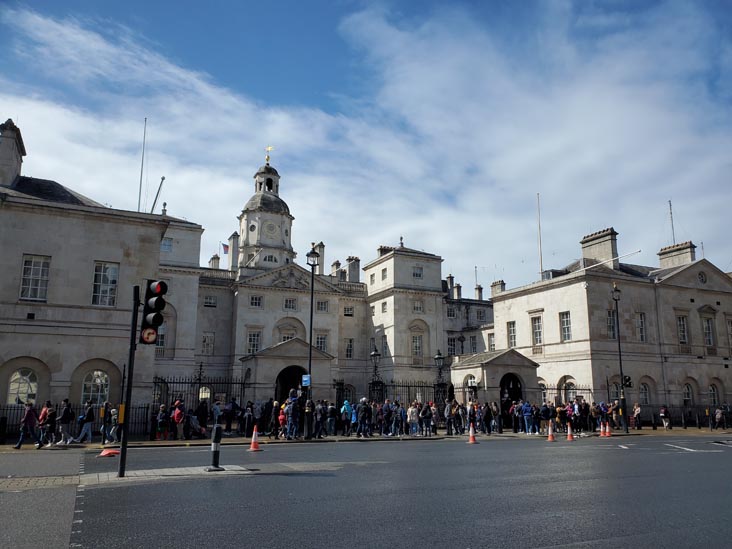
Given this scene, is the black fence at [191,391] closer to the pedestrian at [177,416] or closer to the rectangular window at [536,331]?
the pedestrian at [177,416]

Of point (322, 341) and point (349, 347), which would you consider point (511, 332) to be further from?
point (349, 347)

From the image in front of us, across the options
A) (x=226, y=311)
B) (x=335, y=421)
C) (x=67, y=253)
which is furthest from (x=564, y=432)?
(x=226, y=311)

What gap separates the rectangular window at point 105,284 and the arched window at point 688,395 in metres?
36.2

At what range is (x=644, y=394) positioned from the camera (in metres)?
39.1

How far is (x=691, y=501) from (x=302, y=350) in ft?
88.4

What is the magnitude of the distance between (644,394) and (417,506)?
1382 inches

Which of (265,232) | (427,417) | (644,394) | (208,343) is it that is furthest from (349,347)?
(427,417)

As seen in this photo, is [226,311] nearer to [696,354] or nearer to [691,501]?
[696,354]

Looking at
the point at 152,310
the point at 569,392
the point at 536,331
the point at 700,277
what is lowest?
the point at 569,392

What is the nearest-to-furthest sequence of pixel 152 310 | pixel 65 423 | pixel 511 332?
pixel 152 310 → pixel 65 423 → pixel 511 332

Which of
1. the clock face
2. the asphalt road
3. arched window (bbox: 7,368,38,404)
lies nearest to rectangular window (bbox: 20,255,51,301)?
arched window (bbox: 7,368,38,404)

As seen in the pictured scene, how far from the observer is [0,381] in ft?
77.4

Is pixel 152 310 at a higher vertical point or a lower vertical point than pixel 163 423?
higher

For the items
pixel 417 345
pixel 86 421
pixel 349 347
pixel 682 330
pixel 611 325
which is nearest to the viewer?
pixel 86 421
